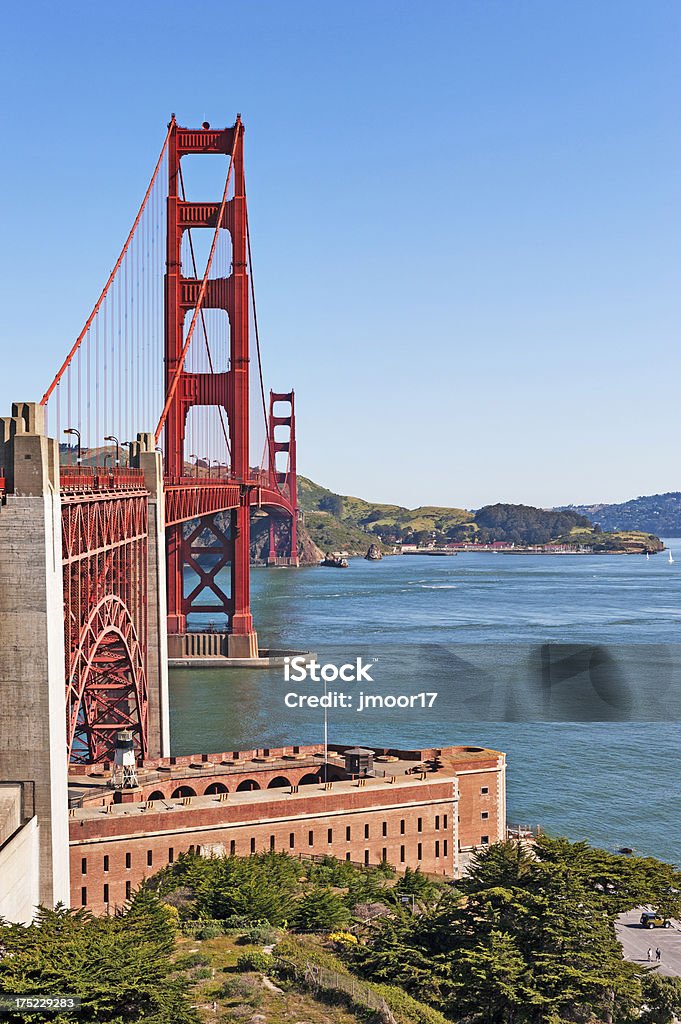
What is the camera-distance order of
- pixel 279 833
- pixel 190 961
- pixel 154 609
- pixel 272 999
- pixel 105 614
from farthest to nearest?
pixel 154 609, pixel 279 833, pixel 105 614, pixel 190 961, pixel 272 999

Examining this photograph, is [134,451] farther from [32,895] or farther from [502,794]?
[32,895]

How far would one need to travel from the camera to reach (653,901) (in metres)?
21.8

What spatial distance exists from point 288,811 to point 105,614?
6400mm

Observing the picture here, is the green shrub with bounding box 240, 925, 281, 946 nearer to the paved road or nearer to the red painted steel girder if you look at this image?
the paved road

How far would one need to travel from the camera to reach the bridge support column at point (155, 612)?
113 ft

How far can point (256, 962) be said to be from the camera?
18.6 m

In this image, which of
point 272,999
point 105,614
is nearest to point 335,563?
point 105,614

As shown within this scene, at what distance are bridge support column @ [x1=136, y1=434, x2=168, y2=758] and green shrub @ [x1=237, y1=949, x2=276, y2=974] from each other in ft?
52.7

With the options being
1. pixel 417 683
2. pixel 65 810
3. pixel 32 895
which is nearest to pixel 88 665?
pixel 65 810

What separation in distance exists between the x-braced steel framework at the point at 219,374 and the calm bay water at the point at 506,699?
5.16 metres

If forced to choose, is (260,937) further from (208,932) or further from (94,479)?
(94,479)

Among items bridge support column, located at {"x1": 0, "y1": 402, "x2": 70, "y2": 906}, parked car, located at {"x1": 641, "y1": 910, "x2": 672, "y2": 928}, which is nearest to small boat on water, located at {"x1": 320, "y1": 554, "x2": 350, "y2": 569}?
parked car, located at {"x1": 641, "y1": 910, "x2": 672, "y2": 928}

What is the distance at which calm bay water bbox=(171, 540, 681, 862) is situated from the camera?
35312mm

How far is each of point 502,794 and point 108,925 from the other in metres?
17.2
